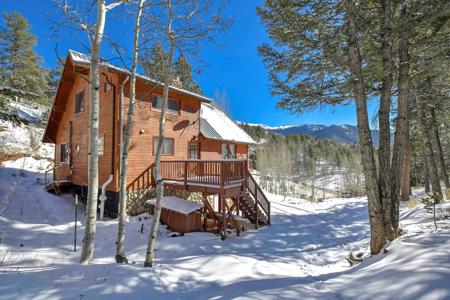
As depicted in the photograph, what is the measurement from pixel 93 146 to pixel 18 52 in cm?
2523

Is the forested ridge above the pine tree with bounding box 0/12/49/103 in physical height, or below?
below

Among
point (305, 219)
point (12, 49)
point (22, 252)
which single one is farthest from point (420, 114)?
point (12, 49)

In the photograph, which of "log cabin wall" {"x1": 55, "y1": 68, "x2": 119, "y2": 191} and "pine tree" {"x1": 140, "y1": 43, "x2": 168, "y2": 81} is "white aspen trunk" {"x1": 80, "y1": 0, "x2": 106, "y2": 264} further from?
"log cabin wall" {"x1": 55, "y1": 68, "x2": 119, "y2": 191}

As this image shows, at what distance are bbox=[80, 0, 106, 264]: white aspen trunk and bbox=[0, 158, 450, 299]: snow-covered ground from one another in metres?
0.59

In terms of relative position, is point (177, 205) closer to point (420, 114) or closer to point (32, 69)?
point (420, 114)

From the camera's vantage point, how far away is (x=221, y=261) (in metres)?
5.00

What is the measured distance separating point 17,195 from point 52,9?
33.9 ft

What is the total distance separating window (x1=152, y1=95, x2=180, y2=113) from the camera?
35.1 feet

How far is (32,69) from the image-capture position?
71.0 ft

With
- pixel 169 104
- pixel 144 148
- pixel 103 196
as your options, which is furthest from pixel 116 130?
pixel 169 104

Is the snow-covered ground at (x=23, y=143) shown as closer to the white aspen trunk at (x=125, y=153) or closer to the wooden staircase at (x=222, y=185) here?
the wooden staircase at (x=222, y=185)

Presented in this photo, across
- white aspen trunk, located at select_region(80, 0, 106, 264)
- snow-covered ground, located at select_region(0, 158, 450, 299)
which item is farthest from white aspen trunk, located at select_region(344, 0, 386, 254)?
white aspen trunk, located at select_region(80, 0, 106, 264)

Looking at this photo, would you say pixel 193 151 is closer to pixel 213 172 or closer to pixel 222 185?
pixel 213 172

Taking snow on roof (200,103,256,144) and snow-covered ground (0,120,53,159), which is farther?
snow-covered ground (0,120,53,159)
